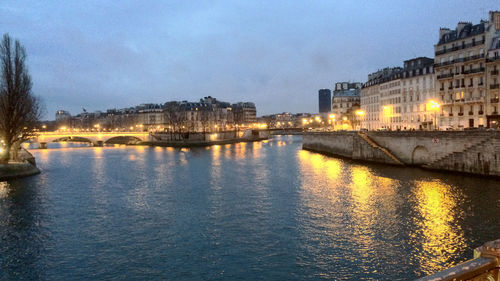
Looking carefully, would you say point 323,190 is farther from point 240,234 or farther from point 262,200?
point 240,234

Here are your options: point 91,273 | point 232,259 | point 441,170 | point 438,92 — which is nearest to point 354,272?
point 232,259

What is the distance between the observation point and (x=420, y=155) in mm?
52156

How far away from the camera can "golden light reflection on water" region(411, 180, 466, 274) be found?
61.9 feet

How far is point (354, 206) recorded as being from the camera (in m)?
30.3

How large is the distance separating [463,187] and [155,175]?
36271 millimetres

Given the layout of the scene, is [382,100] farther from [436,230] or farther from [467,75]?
[436,230]

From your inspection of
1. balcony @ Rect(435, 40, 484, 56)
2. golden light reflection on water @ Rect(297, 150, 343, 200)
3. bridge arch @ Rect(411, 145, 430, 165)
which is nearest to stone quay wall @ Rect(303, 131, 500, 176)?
bridge arch @ Rect(411, 145, 430, 165)

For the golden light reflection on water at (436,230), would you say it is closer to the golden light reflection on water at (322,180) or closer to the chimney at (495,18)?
the golden light reflection on water at (322,180)

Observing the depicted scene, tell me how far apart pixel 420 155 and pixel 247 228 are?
3666 centimetres

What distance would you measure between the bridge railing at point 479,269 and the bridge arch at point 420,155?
46647mm

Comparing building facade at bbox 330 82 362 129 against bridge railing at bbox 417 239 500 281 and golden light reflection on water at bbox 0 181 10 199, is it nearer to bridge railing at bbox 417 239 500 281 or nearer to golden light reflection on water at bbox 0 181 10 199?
golden light reflection on water at bbox 0 181 10 199

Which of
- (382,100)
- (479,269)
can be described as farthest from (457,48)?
(479,269)

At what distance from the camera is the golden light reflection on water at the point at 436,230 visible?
743 inches

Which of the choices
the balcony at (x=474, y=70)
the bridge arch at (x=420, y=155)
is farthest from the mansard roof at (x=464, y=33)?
the bridge arch at (x=420, y=155)
